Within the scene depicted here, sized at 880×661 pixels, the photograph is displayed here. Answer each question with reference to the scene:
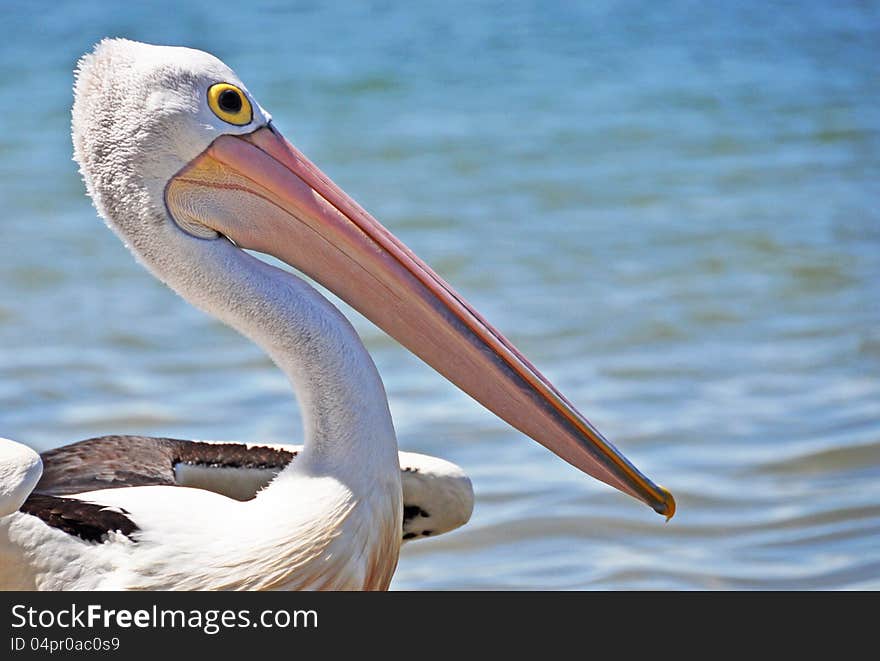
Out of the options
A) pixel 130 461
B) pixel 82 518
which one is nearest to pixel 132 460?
pixel 130 461

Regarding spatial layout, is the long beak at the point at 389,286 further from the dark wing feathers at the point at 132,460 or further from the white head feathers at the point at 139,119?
the dark wing feathers at the point at 132,460

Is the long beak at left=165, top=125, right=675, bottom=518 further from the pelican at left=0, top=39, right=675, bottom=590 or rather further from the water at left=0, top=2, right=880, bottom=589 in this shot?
the water at left=0, top=2, right=880, bottom=589

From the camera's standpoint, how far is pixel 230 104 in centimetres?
296

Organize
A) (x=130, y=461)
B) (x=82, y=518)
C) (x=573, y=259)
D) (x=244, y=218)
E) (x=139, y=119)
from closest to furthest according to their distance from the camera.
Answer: (x=82, y=518) → (x=139, y=119) → (x=244, y=218) → (x=130, y=461) → (x=573, y=259)

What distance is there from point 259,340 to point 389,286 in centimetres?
28

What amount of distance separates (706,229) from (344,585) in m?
4.59

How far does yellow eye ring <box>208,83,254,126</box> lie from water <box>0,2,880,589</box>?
1.50m

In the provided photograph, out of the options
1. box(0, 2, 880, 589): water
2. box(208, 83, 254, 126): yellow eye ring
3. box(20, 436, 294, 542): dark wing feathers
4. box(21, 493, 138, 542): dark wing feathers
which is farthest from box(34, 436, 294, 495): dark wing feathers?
box(0, 2, 880, 589): water

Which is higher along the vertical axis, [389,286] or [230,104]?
[230,104]

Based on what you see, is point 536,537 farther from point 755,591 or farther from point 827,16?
point 827,16

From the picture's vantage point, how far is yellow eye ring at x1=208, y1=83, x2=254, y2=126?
294 cm

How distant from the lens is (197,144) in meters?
2.94

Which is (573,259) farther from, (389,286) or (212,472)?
(389,286)
